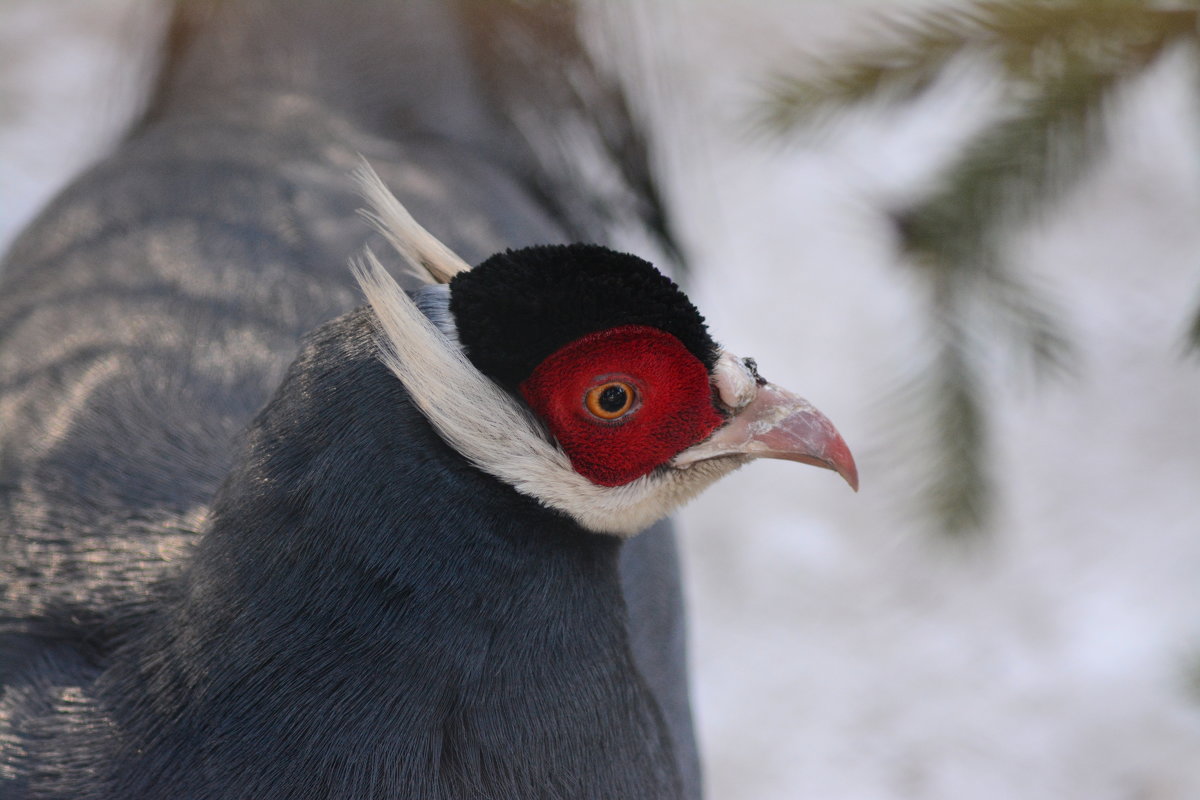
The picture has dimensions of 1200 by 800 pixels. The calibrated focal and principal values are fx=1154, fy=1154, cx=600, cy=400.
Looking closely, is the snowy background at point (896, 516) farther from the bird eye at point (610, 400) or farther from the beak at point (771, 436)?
the bird eye at point (610, 400)

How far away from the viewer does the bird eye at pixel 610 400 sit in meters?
1.68

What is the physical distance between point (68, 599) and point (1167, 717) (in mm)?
3280

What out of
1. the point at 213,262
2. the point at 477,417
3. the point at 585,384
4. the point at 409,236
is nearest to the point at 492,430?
the point at 477,417

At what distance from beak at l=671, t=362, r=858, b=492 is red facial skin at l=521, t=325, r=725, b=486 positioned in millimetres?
26

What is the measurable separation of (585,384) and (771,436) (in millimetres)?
304

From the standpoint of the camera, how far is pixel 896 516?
9.53 ft

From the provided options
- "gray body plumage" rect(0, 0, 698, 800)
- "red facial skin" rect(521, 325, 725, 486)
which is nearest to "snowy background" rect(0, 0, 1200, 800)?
"gray body plumage" rect(0, 0, 698, 800)

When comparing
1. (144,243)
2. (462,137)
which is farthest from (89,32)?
(144,243)

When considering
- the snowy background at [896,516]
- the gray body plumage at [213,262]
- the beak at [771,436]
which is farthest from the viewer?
the snowy background at [896,516]

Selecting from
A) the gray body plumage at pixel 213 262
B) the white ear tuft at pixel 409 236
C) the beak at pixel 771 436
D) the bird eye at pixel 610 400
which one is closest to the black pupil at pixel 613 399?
the bird eye at pixel 610 400

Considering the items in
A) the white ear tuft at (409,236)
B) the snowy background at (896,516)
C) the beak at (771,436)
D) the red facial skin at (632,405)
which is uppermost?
Result: the white ear tuft at (409,236)

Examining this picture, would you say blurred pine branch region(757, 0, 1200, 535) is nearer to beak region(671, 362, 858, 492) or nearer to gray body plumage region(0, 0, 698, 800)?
beak region(671, 362, 858, 492)

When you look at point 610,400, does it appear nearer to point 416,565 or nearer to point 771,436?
point 771,436

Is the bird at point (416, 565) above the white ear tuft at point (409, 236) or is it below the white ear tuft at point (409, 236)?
below
